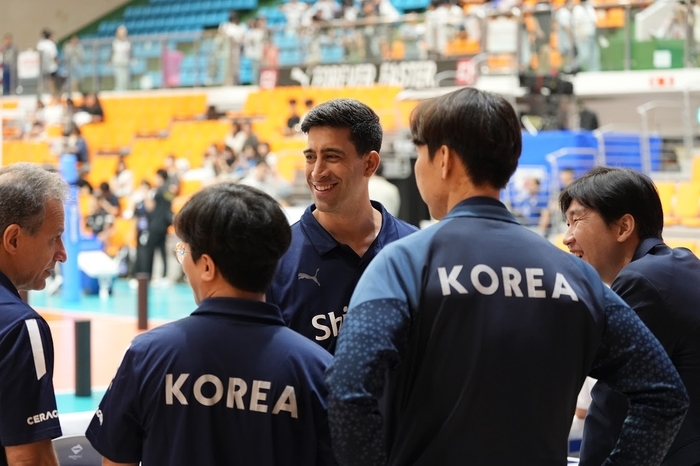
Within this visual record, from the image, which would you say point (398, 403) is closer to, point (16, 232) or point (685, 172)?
point (16, 232)

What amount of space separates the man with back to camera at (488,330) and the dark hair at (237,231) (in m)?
0.24

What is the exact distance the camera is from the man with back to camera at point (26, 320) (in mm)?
2342

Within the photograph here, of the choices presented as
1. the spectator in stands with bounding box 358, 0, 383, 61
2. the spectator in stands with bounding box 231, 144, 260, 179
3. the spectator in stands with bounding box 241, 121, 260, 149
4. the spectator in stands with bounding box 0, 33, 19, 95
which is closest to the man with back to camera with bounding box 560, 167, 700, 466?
the spectator in stands with bounding box 231, 144, 260, 179

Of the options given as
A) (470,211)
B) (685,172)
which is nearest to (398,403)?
(470,211)

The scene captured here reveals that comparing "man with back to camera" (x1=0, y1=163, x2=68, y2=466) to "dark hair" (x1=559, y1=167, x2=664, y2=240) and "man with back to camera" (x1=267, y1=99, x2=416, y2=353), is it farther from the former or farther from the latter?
"dark hair" (x1=559, y1=167, x2=664, y2=240)

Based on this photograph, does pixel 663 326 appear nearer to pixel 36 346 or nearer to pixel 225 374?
pixel 225 374

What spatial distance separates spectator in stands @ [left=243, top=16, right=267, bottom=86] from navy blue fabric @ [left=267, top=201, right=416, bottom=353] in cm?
1860

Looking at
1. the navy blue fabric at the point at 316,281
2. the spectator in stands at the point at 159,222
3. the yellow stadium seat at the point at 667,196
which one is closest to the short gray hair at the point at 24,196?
the navy blue fabric at the point at 316,281

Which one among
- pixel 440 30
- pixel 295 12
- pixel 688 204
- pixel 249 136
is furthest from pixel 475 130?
pixel 295 12

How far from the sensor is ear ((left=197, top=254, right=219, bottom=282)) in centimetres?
215

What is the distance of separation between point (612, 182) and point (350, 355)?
108 centimetres

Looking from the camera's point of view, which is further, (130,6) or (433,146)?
(130,6)

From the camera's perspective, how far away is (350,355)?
193 centimetres

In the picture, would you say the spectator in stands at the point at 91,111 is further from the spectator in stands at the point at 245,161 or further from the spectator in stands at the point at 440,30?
the spectator in stands at the point at 440,30
